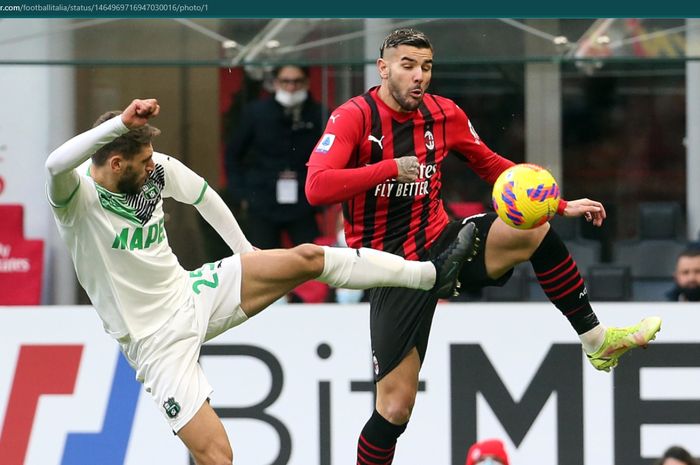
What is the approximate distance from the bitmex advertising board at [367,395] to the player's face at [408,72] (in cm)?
192

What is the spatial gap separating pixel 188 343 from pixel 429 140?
4.91 feet

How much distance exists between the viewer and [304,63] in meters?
10.2

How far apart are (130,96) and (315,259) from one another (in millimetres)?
4029

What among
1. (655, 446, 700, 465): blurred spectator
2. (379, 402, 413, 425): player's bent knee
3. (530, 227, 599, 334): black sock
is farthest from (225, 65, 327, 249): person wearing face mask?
(655, 446, 700, 465): blurred spectator

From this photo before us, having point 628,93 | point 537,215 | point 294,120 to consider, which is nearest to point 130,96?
point 294,120

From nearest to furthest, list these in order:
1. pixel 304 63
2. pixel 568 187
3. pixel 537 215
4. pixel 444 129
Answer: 1. pixel 537 215
2. pixel 444 129
3. pixel 304 63
4. pixel 568 187

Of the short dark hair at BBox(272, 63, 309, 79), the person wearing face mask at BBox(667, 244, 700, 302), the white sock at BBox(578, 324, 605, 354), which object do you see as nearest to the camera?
the white sock at BBox(578, 324, 605, 354)

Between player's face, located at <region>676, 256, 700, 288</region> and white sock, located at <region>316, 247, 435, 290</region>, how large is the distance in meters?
2.92

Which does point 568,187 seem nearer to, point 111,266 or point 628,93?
point 628,93

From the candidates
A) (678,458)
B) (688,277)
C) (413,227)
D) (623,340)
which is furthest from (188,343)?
(688,277)

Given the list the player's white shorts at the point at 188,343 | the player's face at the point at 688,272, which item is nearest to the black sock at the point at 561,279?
the player's white shorts at the point at 188,343

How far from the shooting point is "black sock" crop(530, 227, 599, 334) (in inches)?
292

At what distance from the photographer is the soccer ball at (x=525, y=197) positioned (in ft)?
22.9

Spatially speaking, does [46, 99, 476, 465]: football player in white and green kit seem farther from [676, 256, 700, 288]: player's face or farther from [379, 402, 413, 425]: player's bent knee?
[676, 256, 700, 288]: player's face
